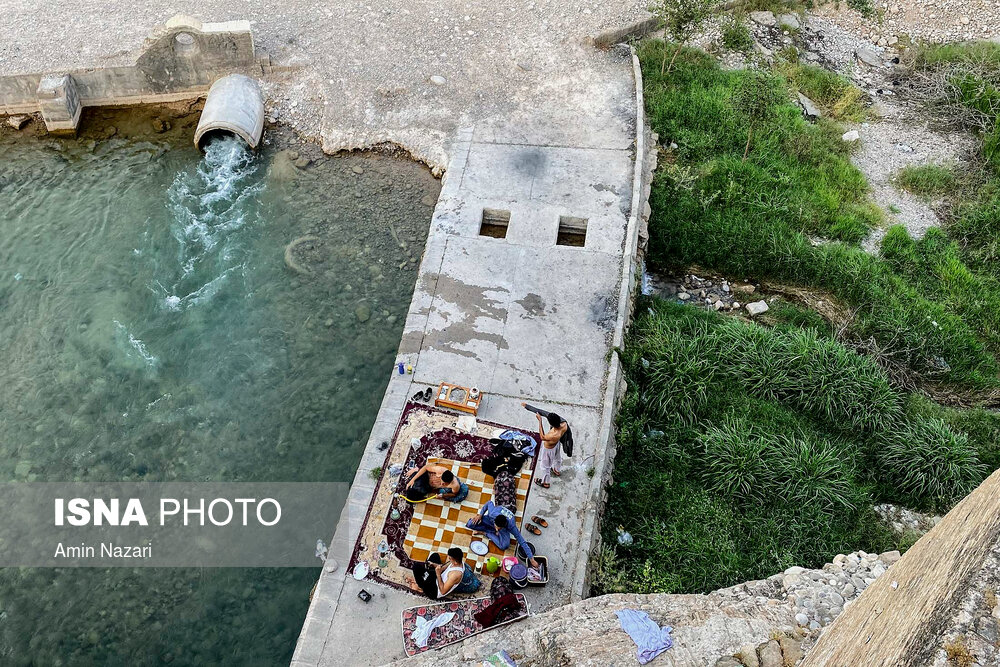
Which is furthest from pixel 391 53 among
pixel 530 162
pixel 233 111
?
pixel 530 162

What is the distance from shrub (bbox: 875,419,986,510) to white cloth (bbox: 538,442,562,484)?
4354 mm

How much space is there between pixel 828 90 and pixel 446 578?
42.7 ft

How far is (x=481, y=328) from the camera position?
1077 cm

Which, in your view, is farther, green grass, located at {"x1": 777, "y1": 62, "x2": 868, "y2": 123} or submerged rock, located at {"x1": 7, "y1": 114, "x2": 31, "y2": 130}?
green grass, located at {"x1": 777, "y1": 62, "x2": 868, "y2": 123}

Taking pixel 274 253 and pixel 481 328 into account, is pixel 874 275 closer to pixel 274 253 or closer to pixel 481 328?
pixel 481 328

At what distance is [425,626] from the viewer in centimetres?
784

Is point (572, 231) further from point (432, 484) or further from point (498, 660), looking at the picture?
point (498, 660)

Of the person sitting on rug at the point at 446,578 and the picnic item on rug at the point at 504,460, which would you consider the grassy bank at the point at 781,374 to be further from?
the person sitting on rug at the point at 446,578

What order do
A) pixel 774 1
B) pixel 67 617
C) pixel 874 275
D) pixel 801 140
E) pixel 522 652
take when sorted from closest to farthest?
pixel 522 652 → pixel 67 617 → pixel 874 275 → pixel 801 140 → pixel 774 1

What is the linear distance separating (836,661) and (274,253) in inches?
397

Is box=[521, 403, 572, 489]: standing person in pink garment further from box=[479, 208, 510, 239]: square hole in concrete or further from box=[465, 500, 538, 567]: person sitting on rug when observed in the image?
box=[479, 208, 510, 239]: square hole in concrete

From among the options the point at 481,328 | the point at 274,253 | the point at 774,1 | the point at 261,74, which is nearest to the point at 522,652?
the point at 481,328

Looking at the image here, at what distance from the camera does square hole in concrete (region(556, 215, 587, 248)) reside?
12.4m

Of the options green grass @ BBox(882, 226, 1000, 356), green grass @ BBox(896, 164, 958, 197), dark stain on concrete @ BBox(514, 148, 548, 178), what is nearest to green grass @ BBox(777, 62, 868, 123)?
green grass @ BBox(896, 164, 958, 197)
